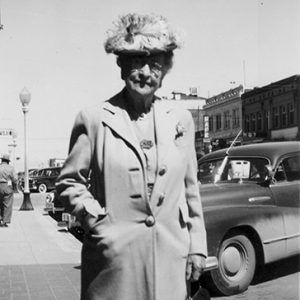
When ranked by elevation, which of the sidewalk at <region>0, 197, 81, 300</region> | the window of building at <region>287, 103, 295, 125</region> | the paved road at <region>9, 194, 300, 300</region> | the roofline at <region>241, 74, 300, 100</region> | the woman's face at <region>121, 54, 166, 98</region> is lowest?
the paved road at <region>9, 194, 300, 300</region>

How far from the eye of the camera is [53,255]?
8.13 m

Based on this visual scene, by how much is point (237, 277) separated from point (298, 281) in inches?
37.9

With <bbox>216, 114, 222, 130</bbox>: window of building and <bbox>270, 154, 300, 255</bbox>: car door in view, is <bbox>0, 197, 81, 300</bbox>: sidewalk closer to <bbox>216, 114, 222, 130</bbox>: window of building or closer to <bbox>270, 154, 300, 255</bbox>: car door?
<bbox>270, 154, 300, 255</bbox>: car door

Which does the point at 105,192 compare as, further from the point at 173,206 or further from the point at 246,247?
the point at 246,247

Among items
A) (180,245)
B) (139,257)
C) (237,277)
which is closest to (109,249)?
(139,257)

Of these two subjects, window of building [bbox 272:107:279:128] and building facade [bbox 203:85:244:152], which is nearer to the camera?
window of building [bbox 272:107:279:128]

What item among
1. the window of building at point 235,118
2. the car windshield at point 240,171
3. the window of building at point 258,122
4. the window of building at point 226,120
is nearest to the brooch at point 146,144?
the car windshield at point 240,171

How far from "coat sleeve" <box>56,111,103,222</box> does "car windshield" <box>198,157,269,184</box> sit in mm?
4791

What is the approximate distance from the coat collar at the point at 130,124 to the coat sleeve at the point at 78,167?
3.8 inches

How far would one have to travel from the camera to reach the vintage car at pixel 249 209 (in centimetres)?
604

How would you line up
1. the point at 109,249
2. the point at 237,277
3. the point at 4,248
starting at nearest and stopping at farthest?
1. the point at 109,249
2. the point at 237,277
3. the point at 4,248

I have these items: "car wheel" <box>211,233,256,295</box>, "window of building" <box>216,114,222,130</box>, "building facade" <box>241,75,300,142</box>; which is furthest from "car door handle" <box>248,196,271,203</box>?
"window of building" <box>216,114,222,130</box>

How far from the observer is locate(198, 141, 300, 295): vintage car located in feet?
19.8

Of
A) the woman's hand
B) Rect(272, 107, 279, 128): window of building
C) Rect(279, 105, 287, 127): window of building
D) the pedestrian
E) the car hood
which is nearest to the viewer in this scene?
the woman's hand
